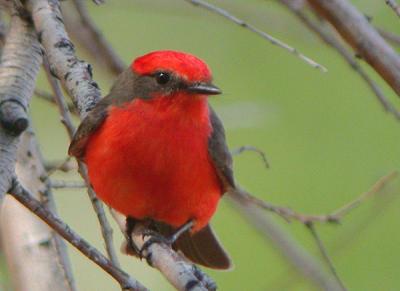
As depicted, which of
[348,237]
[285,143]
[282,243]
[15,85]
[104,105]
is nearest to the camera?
[15,85]

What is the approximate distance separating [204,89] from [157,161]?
34cm

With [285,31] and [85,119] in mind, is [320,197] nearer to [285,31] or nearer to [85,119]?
[285,31]

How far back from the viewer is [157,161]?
13.5 feet

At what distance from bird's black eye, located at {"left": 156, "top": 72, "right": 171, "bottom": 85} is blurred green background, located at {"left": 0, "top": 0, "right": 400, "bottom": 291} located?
1066mm

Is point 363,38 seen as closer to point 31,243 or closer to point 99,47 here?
point 31,243

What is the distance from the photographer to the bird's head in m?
4.14

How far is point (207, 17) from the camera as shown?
19.2 ft

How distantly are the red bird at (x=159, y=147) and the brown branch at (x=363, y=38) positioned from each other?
33.3 inches

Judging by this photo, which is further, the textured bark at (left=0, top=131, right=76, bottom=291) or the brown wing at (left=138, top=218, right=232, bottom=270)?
the brown wing at (left=138, top=218, right=232, bottom=270)

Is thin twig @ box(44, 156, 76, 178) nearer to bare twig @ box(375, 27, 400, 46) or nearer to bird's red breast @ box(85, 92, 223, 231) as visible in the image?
bird's red breast @ box(85, 92, 223, 231)

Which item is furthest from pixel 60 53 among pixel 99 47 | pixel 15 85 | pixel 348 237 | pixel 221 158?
pixel 348 237

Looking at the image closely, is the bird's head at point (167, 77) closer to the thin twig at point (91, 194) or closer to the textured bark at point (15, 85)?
the thin twig at point (91, 194)

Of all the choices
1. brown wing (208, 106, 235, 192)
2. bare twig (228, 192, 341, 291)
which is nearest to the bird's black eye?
brown wing (208, 106, 235, 192)

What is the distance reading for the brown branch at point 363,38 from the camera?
121 inches
